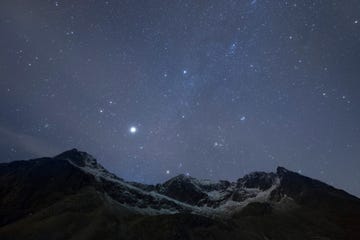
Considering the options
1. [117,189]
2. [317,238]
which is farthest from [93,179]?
[317,238]

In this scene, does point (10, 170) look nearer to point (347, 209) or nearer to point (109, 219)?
point (109, 219)

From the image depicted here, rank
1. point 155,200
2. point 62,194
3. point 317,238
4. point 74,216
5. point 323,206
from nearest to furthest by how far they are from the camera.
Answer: point 74,216 < point 317,238 < point 62,194 < point 323,206 < point 155,200

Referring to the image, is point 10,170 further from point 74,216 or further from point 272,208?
point 272,208

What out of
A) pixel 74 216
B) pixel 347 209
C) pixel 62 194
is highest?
pixel 347 209

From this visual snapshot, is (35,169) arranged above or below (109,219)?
above

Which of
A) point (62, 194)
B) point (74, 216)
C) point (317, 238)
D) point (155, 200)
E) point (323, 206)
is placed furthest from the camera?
point (155, 200)

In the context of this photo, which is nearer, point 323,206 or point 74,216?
point 74,216
